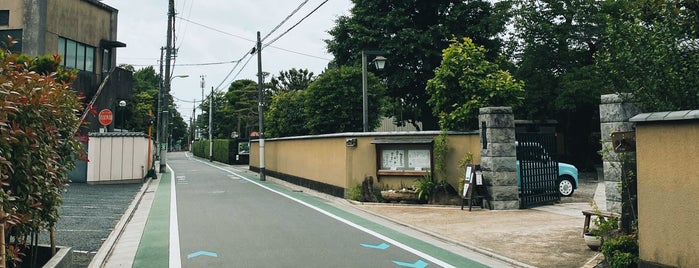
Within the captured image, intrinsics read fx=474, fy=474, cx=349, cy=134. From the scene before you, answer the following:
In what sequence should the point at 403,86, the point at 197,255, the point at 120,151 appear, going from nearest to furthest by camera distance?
the point at 197,255, the point at 120,151, the point at 403,86

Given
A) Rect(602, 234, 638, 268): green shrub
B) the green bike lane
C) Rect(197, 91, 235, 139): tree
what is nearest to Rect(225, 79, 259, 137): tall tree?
Rect(197, 91, 235, 139): tree

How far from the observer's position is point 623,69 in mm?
6781

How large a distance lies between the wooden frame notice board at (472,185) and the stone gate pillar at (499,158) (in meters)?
0.26

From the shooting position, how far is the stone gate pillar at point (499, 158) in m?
12.7

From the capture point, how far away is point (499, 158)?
12711 millimetres

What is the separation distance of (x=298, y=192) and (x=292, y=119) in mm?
11057

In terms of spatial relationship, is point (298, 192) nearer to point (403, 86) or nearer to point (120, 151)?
point (120, 151)

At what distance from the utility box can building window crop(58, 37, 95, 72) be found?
24.9 feet

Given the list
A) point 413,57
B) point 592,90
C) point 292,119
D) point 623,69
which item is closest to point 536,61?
point 592,90

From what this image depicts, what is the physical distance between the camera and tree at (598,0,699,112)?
243 inches

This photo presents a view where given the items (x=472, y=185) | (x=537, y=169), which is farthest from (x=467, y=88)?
(x=537, y=169)

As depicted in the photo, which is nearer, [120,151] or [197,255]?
[197,255]

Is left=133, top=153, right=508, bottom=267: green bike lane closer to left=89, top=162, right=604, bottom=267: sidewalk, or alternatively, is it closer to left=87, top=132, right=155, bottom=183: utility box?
left=89, top=162, right=604, bottom=267: sidewalk

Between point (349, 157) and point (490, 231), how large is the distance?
21.8 ft
